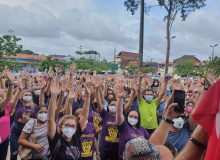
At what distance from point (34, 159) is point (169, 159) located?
221 cm

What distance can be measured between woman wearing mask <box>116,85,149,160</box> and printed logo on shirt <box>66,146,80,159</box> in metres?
0.70

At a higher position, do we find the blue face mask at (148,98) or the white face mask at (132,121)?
the blue face mask at (148,98)

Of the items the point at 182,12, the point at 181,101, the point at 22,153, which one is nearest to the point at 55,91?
the point at 22,153

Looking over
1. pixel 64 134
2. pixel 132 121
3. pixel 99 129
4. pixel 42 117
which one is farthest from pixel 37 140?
pixel 132 121

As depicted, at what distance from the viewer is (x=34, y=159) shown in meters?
2.56

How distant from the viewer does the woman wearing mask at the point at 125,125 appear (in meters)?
2.39

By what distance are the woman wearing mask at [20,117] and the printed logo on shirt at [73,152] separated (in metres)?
1.55

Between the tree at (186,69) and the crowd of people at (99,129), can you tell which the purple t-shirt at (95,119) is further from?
the tree at (186,69)

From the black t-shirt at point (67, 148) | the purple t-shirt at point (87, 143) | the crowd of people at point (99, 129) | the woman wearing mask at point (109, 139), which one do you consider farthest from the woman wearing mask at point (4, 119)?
the woman wearing mask at point (109, 139)

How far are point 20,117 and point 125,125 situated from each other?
2227 millimetres

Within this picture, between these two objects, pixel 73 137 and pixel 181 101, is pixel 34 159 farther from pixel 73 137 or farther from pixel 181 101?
pixel 181 101

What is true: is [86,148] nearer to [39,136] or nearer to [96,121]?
[39,136]

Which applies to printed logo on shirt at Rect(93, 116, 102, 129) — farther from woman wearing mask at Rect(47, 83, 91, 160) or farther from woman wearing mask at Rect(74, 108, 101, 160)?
woman wearing mask at Rect(47, 83, 91, 160)

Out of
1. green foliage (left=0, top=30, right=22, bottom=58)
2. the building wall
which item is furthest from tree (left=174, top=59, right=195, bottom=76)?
green foliage (left=0, top=30, right=22, bottom=58)
